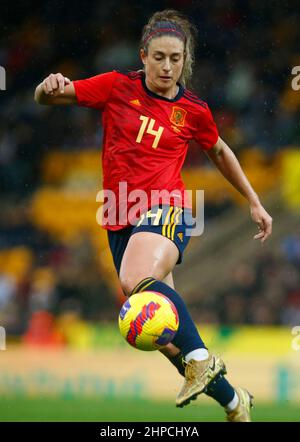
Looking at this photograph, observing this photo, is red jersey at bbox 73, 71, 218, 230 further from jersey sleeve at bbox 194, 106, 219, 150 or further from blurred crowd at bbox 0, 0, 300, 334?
blurred crowd at bbox 0, 0, 300, 334

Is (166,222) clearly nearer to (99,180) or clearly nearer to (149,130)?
(149,130)

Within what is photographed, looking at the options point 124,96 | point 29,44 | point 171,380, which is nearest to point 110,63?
point 29,44

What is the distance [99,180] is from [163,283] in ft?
33.4

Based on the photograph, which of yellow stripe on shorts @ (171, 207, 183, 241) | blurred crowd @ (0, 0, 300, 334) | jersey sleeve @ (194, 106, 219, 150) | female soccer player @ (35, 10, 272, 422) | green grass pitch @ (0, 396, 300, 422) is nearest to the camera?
female soccer player @ (35, 10, 272, 422)

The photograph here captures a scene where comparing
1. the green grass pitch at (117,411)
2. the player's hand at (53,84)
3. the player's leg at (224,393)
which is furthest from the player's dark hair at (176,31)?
the green grass pitch at (117,411)

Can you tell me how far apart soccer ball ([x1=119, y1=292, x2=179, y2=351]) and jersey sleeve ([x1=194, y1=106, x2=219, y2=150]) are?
1.33 m

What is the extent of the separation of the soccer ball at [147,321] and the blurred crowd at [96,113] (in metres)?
8.30

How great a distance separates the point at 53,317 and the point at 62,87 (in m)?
8.26

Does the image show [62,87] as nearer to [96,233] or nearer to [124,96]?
[124,96]

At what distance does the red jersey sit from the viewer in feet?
19.3

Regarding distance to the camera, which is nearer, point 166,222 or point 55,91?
point 55,91

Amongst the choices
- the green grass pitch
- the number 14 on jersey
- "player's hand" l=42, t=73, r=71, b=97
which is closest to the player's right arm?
"player's hand" l=42, t=73, r=71, b=97

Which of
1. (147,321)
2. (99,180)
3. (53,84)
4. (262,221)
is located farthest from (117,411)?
(99,180)

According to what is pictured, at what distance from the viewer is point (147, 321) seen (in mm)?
5281
